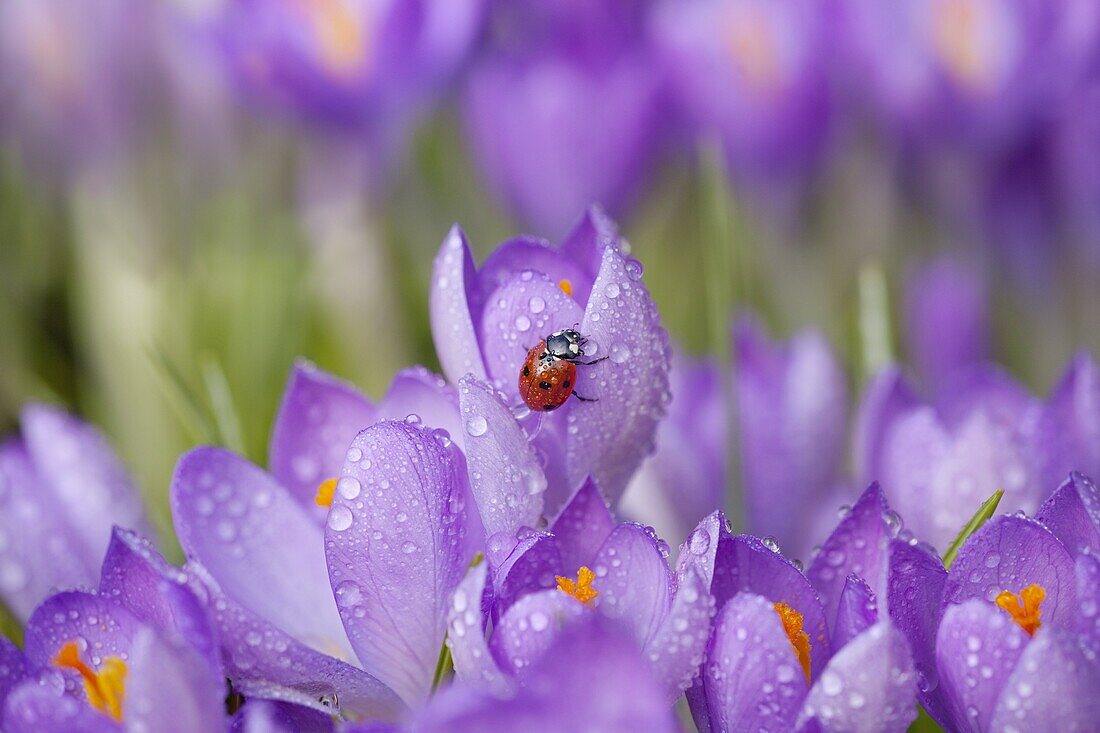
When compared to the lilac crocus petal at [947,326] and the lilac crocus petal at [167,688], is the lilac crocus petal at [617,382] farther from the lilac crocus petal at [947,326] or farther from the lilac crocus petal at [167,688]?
the lilac crocus petal at [947,326]

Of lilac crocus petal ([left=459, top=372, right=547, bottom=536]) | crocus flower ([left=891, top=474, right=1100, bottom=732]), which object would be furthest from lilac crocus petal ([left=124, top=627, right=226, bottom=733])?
crocus flower ([left=891, top=474, right=1100, bottom=732])

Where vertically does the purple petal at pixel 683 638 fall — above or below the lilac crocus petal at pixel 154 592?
above

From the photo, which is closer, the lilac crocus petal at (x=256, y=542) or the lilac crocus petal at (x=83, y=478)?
the lilac crocus petal at (x=256, y=542)

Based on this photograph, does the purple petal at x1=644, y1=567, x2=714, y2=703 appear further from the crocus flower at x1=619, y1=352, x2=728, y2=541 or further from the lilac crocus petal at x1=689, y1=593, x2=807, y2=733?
the crocus flower at x1=619, y1=352, x2=728, y2=541

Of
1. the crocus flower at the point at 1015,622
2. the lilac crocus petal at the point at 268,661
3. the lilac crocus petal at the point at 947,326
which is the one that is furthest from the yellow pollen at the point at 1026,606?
the lilac crocus petal at the point at 947,326

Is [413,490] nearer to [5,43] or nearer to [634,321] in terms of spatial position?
[634,321]

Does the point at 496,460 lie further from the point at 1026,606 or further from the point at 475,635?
the point at 1026,606
